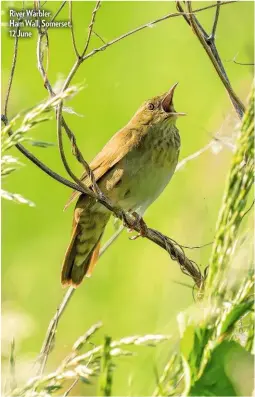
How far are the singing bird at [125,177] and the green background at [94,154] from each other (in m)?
0.24

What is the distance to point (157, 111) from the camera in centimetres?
382

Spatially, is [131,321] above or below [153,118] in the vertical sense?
below

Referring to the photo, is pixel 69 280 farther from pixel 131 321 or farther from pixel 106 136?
pixel 106 136

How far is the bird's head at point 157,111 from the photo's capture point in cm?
376

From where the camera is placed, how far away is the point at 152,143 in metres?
3.61

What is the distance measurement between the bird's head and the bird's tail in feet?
1.69

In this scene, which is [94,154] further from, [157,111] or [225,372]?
[225,372]

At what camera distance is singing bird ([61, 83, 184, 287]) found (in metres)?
3.50

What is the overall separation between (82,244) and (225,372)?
2.72 m

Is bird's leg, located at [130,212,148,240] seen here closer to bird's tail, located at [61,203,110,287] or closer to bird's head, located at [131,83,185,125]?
bird's tail, located at [61,203,110,287]

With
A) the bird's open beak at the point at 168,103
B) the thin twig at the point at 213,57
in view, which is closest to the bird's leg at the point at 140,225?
the bird's open beak at the point at 168,103

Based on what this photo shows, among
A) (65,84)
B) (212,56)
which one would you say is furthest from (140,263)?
(65,84)

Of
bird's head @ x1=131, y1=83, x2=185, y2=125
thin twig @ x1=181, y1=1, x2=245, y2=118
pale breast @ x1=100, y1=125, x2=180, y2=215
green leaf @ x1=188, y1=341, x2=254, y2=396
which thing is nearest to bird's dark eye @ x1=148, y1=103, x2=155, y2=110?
bird's head @ x1=131, y1=83, x2=185, y2=125

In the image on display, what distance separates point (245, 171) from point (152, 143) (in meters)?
2.66
